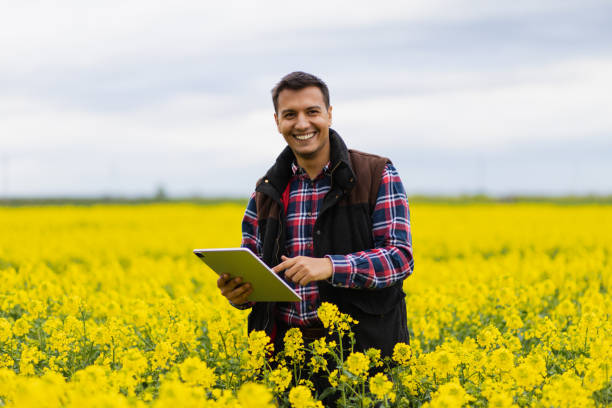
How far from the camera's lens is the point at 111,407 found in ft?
6.31

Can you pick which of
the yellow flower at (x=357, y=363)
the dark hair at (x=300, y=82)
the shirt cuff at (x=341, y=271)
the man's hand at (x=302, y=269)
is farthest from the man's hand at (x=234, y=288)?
the dark hair at (x=300, y=82)

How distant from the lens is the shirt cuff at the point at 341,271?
3.07 meters

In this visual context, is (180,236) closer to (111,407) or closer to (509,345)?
(509,345)

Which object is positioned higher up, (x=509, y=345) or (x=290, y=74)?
(x=290, y=74)

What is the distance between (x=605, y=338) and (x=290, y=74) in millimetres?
2503

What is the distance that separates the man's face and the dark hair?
2 cm

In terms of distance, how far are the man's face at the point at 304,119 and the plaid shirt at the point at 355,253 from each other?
199mm

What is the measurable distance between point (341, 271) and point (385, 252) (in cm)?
29

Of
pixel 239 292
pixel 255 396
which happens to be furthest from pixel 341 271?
pixel 255 396

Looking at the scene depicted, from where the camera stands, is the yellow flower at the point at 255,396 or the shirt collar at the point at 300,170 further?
the shirt collar at the point at 300,170

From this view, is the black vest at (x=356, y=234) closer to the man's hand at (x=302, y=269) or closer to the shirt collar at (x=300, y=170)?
the shirt collar at (x=300, y=170)

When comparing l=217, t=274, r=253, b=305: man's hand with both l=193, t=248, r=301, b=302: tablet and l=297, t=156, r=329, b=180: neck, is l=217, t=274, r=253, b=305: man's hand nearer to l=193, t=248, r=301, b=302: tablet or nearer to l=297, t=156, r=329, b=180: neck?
l=193, t=248, r=301, b=302: tablet

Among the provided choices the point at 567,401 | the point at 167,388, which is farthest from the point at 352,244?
the point at 167,388

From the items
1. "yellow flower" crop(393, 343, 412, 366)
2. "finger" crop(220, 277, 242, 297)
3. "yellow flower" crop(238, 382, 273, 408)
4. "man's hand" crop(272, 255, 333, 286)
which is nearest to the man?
"finger" crop(220, 277, 242, 297)
